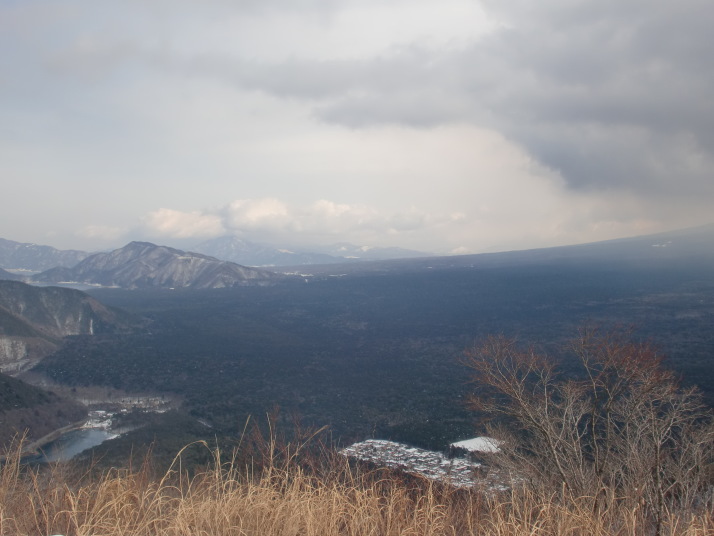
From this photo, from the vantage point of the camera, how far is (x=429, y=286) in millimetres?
148125

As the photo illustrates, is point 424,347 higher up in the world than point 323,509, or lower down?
lower down

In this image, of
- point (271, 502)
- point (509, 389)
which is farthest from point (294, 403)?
point (271, 502)

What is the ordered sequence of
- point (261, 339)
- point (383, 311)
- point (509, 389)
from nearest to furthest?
point (509, 389)
point (261, 339)
point (383, 311)

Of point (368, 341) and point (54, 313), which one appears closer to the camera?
point (368, 341)

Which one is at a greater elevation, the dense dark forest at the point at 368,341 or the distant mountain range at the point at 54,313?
the distant mountain range at the point at 54,313

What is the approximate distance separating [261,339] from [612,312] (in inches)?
2441

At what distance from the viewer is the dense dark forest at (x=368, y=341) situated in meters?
48.0

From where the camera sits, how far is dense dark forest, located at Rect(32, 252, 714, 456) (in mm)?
48000

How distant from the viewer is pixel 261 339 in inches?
3356

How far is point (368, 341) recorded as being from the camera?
85.2 meters

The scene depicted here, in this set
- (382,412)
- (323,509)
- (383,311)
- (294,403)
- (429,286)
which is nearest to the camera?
(323,509)

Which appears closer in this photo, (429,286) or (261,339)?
(261,339)

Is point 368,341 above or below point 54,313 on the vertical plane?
below

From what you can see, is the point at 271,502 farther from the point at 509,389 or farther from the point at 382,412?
the point at 382,412
